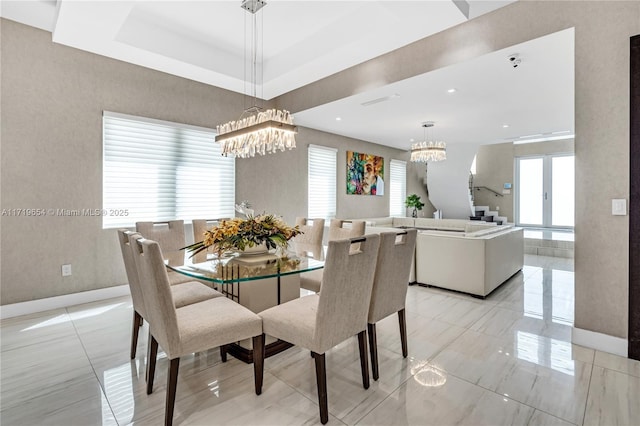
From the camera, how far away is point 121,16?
9.26 ft

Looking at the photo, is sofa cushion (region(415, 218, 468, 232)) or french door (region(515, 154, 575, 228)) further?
french door (region(515, 154, 575, 228))

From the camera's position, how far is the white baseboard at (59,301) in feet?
10.2

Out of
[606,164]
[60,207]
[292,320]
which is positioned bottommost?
[292,320]

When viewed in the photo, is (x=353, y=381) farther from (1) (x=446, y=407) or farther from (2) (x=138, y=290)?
(2) (x=138, y=290)

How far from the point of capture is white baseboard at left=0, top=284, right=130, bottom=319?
10.2 feet

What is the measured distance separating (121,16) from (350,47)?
2.20m

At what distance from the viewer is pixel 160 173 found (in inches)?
161

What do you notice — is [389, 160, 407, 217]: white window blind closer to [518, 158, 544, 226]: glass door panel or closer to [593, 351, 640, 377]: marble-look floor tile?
[518, 158, 544, 226]: glass door panel

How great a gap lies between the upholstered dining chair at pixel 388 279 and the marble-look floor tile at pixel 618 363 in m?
1.52

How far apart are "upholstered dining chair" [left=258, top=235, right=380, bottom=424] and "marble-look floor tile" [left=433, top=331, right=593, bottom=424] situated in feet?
2.70

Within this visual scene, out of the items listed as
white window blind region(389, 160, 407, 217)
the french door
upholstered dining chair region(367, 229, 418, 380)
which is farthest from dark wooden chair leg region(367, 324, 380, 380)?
the french door

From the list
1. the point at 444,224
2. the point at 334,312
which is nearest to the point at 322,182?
the point at 444,224

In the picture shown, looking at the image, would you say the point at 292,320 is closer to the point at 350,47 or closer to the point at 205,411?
the point at 205,411

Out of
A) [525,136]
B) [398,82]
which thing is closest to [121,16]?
[398,82]
